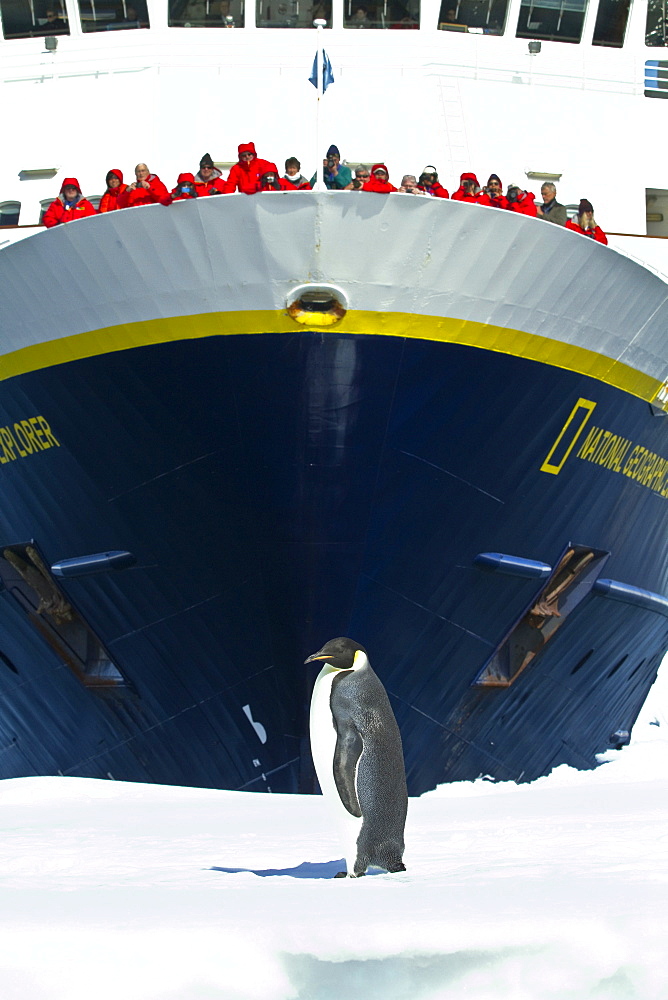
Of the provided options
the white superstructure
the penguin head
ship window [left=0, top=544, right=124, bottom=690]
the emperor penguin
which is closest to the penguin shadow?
the emperor penguin

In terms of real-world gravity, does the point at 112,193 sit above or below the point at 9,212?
above

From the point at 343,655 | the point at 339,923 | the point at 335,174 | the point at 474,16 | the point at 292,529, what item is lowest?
the point at 292,529

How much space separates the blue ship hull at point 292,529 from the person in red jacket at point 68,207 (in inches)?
52.6

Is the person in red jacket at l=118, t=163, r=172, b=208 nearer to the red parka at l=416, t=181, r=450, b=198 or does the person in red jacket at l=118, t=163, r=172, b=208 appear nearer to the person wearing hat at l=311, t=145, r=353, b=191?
the person wearing hat at l=311, t=145, r=353, b=191

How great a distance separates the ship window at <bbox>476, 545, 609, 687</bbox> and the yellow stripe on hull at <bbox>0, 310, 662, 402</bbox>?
4.81 ft

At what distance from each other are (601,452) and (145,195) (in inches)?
139

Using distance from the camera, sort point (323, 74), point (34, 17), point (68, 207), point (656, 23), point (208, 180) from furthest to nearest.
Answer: point (656, 23) → point (34, 17) → point (68, 207) → point (208, 180) → point (323, 74)

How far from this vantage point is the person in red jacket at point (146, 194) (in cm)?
842

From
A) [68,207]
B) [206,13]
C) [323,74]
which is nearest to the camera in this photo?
[323,74]

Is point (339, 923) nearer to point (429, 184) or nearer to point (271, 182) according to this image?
point (271, 182)

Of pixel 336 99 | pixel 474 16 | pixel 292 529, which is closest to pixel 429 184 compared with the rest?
pixel 292 529

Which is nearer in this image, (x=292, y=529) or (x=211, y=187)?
(x=292, y=529)

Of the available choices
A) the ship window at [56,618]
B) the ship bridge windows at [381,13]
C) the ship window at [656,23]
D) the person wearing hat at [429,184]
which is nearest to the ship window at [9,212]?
the ship bridge windows at [381,13]

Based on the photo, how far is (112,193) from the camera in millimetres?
9867
